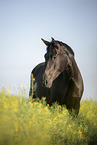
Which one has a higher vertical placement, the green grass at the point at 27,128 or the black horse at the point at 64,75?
the black horse at the point at 64,75

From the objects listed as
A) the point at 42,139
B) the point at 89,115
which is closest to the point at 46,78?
the point at 42,139

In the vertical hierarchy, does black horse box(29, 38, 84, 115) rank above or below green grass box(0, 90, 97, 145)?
above

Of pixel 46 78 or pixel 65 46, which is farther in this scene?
pixel 65 46

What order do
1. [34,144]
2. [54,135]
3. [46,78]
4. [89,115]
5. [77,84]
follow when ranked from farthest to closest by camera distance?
[89,115], [77,84], [46,78], [54,135], [34,144]

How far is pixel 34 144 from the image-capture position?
2.02m

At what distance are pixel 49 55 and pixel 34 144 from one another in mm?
2522

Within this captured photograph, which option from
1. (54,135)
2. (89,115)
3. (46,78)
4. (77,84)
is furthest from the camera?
(89,115)

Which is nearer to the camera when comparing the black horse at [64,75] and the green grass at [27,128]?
the green grass at [27,128]

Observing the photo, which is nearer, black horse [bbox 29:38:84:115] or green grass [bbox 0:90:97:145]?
green grass [bbox 0:90:97:145]

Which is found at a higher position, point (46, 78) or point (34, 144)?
point (46, 78)

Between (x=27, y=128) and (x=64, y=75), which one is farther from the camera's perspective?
(x=64, y=75)

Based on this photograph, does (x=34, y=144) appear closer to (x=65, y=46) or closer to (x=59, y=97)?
(x=59, y=97)

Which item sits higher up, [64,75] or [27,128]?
[64,75]

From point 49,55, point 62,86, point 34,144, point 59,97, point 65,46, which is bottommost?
point 34,144
